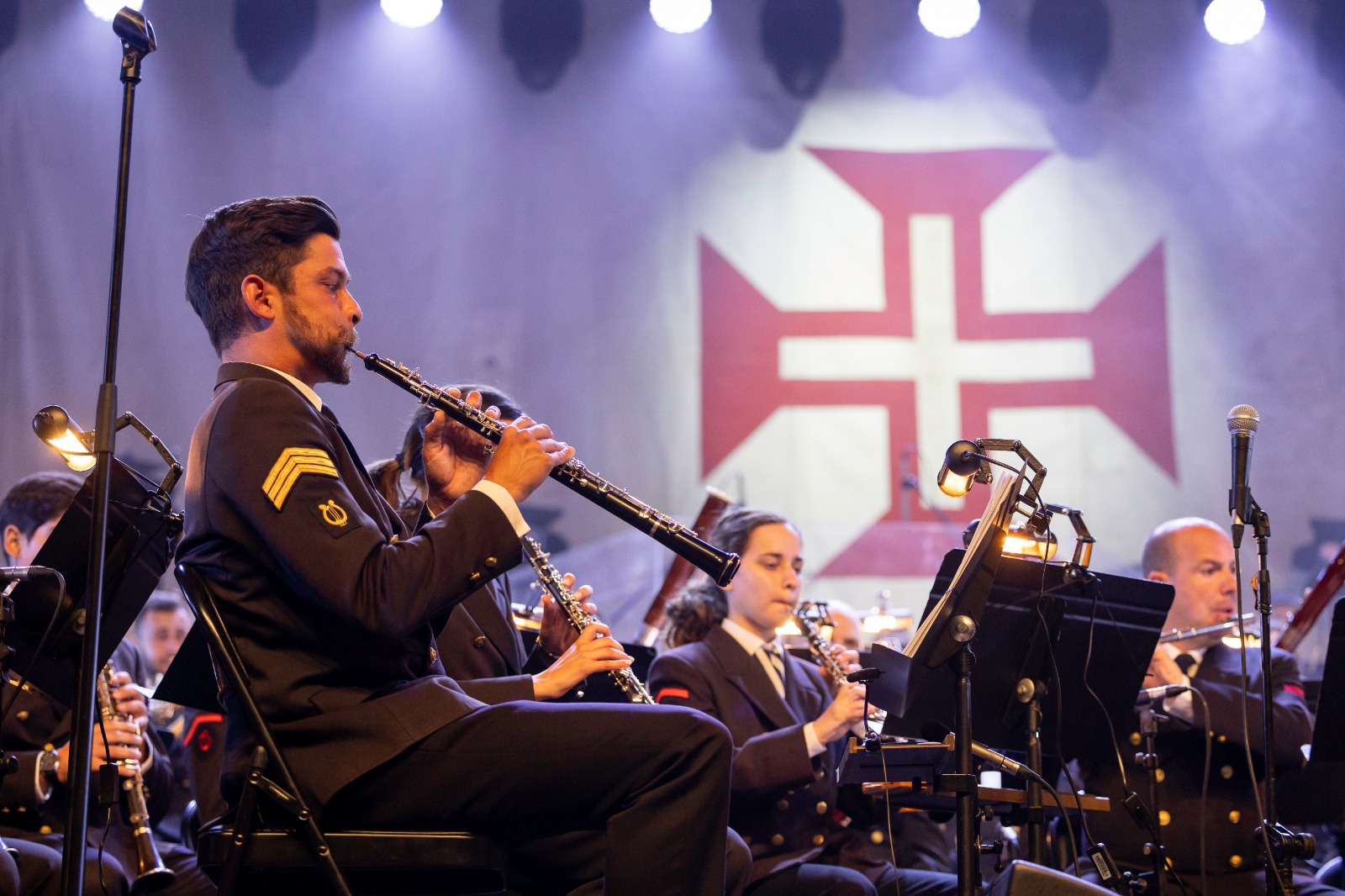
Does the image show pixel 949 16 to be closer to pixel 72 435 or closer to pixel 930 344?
pixel 930 344

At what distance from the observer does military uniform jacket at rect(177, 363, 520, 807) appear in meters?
2.03

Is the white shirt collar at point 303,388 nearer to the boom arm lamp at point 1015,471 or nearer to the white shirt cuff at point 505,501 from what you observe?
the white shirt cuff at point 505,501

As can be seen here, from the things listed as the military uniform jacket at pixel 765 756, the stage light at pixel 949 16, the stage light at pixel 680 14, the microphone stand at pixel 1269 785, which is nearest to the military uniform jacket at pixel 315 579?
the military uniform jacket at pixel 765 756

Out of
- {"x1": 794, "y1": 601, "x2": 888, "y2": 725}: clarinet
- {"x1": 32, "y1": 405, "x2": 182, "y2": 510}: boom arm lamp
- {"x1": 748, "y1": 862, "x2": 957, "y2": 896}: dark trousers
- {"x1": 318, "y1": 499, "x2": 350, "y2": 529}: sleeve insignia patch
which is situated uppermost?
{"x1": 32, "y1": 405, "x2": 182, "y2": 510}: boom arm lamp

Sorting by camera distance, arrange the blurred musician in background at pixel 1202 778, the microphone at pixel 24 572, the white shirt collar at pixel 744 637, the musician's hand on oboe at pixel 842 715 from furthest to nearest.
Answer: the white shirt collar at pixel 744 637 → the blurred musician in background at pixel 1202 778 → the musician's hand on oboe at pixel 842 715 → the microphone at pixel 24 572

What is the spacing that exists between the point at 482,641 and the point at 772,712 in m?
1.29

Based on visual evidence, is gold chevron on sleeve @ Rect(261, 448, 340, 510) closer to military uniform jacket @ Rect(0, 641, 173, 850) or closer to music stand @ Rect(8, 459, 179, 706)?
music stand @ Rect(8, 459, 179, 706)

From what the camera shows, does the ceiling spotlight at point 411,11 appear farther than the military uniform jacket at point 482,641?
Yes

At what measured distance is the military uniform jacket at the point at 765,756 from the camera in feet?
11.9

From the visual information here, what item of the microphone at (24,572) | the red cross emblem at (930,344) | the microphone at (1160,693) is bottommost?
the microphone at (1160,693)

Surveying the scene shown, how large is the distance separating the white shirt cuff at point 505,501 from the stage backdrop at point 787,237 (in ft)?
14.9

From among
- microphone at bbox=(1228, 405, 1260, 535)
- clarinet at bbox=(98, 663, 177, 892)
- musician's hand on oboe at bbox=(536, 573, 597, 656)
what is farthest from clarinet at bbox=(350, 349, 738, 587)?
microphone at bbox=(1228, 405, 1260, 535)

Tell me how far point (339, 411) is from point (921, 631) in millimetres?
4601

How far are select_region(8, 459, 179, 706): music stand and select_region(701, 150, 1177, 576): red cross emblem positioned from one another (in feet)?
14.7
